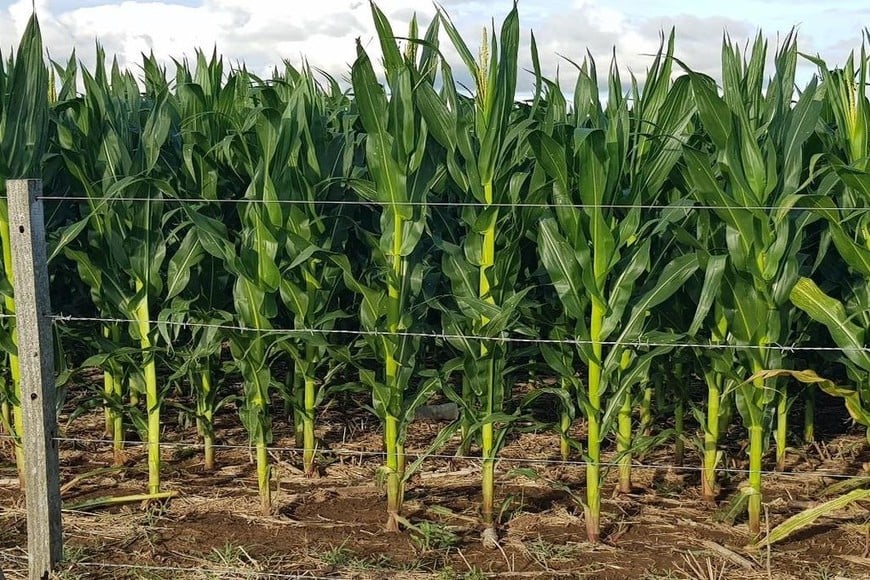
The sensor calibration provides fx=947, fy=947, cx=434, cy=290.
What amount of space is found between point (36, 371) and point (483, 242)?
1931mm

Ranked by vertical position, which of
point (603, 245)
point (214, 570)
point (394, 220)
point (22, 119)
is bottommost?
point (214, 570)

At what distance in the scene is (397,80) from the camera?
13.3 feet

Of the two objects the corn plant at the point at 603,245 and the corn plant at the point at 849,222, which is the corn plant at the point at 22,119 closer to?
the corn plant at the point at 603,245

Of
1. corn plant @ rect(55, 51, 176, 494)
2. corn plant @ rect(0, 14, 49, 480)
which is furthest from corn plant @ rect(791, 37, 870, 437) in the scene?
corn plant @ rect(0, 14, 49, 480)

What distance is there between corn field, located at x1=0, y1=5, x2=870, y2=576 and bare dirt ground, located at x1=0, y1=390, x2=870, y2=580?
126 mm

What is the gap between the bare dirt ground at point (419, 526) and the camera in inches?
159

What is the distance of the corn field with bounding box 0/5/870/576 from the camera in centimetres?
400

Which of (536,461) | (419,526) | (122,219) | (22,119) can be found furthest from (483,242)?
(22,119)

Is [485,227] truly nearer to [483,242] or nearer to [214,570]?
[483,242]

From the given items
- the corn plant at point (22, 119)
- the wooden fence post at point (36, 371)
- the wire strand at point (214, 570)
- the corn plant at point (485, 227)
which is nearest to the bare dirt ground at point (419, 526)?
the wire strand at point (214, 570)

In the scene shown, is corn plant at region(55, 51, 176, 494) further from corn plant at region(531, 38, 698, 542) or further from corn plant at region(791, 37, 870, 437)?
corn plant at region(791, 37, 870, 437)

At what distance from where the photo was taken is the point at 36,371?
148 inches

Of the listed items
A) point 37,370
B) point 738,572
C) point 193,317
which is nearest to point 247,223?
point 193,317

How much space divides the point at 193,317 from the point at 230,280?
0.43 m
